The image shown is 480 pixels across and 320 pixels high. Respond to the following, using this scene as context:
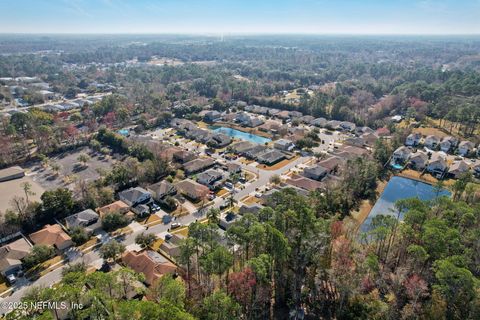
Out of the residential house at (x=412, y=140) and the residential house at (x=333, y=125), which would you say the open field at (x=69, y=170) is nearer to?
the residential house at (x=333, y=125)

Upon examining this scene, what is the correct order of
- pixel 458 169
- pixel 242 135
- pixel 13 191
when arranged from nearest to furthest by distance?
1. pixel 13 191
2. pixel 458 169
3. pixel 242 135

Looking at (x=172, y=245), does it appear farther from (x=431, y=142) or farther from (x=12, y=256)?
(x=431, y=142)

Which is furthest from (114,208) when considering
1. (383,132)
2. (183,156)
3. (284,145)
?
(383,132)

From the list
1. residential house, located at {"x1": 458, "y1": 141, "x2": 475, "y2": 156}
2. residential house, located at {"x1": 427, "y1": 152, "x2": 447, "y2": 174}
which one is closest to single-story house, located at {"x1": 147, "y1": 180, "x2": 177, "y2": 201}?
residential house, located at {"x1": 427, "y1": 152, "x2": 447, "y2": 174}

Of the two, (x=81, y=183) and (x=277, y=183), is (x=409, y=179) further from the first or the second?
(x=81, y=183)

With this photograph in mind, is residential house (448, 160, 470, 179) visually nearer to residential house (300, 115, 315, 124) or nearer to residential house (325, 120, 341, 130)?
residential house (325, 120, 341, 130)

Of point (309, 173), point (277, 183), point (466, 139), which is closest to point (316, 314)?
point (277, 183)

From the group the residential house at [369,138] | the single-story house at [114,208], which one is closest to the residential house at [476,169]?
the residential house at [369,138]
